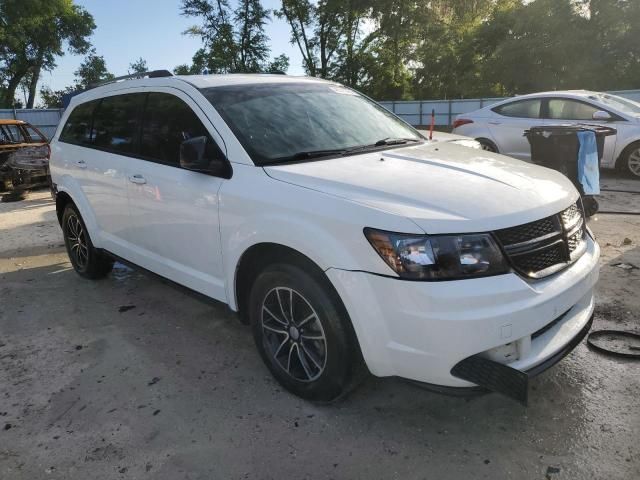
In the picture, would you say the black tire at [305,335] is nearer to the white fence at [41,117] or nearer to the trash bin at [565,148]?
the trash bin at [565,148]

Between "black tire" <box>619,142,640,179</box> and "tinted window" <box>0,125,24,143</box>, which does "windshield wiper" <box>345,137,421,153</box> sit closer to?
"black tire" <box>619,142,640,179</box>

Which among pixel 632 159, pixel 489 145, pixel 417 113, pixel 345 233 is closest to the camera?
pixel 345 233

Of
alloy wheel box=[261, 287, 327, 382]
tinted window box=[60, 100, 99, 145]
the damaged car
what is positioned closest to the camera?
alloy wheel box=[261, 287, 327, 382]

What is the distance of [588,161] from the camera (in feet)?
19.6

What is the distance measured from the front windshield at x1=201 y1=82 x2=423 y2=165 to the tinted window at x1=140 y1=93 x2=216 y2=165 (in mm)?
196

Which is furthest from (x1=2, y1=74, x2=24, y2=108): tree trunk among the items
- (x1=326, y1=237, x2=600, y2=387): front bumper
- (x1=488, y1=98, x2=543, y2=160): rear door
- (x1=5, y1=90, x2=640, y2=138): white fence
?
(x1=326, y1=237, x2=600, y2=387): front bumper

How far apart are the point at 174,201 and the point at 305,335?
1.32m

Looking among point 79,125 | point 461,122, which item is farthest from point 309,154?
point 461,122

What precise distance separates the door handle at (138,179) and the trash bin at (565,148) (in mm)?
4803

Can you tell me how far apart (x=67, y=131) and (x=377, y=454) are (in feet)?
14.1

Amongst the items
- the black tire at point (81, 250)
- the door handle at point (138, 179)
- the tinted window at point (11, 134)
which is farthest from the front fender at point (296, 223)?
the tinted window at point (11, 134)

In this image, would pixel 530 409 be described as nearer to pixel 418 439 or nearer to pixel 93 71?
pixel 418 439

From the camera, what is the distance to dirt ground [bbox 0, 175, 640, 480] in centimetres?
244

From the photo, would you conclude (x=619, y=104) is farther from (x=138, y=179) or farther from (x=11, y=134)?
(x=11, y=134)
